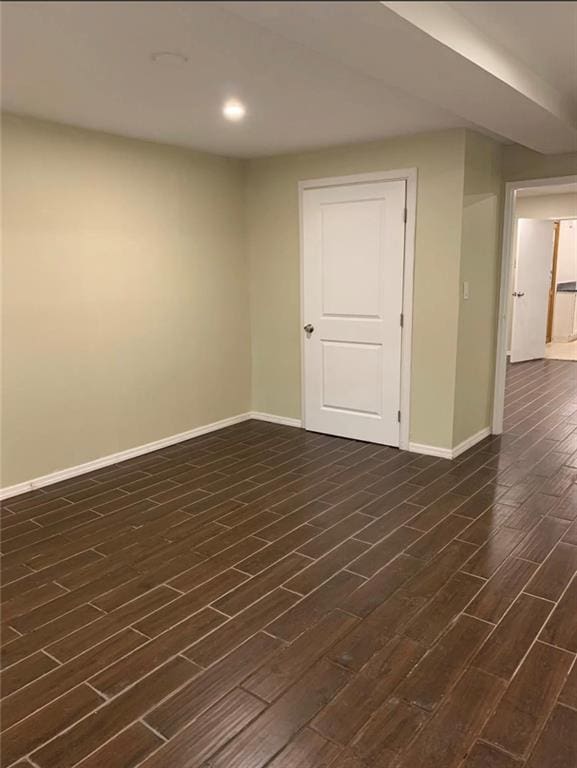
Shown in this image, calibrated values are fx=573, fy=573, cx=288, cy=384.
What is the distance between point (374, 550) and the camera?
118 inches

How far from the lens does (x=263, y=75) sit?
8.88ft

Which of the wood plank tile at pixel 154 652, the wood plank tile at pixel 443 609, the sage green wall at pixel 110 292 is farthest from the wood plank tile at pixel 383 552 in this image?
the sage green wall at pixel 110 292

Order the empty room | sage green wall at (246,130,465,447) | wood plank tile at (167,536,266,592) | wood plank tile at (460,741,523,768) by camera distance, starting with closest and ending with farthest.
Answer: wood plank tile at (460,741,523,768) < the empty room < wood plank tile at (167,536,266,592) < sage green wall at (246,130,465,447)

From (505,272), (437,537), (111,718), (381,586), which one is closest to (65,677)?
(111,718)

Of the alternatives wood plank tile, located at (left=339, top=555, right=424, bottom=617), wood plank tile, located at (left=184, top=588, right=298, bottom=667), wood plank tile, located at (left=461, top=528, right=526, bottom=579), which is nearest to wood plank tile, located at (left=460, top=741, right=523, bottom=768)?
wood plank tile, located at (left=339, top=555, right=424, bottom=617)

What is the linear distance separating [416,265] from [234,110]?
172 centimetres

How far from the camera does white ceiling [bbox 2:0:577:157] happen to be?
1865 mm

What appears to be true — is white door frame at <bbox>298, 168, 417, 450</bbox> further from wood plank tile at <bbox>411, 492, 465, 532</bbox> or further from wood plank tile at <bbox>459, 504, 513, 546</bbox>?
wood plank tile at <bbox>459, 504, 513, 546</bbox>

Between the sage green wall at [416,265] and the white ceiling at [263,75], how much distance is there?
0.26 metres

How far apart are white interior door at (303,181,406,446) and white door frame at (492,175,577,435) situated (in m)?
0.97

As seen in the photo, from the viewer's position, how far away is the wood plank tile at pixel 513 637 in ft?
7.03

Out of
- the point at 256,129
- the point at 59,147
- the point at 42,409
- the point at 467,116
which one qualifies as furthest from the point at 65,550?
the point at 467,116

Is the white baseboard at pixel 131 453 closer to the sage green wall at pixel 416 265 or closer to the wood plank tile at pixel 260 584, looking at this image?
the sage green wall at pixel 416 265

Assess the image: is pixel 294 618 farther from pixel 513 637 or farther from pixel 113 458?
pixel 113 458
